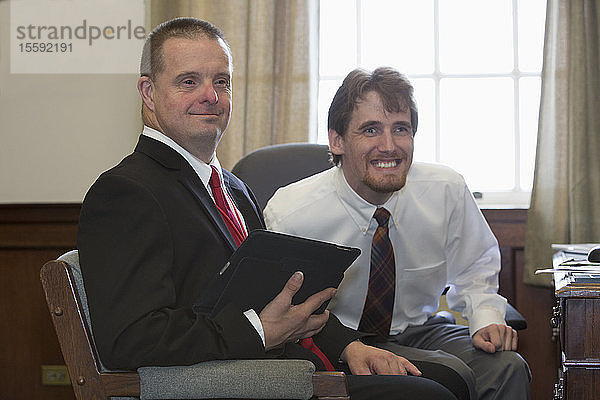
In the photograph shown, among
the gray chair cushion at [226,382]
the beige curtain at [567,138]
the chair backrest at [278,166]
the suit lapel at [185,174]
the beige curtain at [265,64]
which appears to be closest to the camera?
the gray chair cushion at [226,382]

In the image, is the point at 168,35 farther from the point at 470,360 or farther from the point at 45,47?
the point at 45,47

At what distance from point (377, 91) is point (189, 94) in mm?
599

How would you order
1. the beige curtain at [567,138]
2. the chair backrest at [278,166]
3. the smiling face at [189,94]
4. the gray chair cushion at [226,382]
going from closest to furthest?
1. the gray chair cushion at [226,382]
2. the smiling face at [189,94]
3. the chair backrest at [278,166]
4. the beige curtain at [567,138]

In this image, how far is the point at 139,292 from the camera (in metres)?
1.48

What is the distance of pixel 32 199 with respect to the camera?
3.37 meters

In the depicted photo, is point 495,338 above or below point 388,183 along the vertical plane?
below

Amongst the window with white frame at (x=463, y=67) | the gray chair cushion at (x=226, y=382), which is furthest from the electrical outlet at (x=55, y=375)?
the gray chair cushion at (x=226, y=382)

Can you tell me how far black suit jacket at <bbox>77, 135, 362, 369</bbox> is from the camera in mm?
1463

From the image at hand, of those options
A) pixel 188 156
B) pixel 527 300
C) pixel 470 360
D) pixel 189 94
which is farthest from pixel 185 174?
pixel 527 300

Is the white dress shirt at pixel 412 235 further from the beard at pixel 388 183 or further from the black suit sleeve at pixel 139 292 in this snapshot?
A: the black suit sleeve at pixel 139 292

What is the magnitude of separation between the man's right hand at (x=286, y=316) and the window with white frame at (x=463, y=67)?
1.72 m

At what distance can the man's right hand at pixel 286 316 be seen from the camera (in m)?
1.59

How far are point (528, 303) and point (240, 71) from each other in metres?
1.53

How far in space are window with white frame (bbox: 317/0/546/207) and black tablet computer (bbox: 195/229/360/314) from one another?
1732 mm
